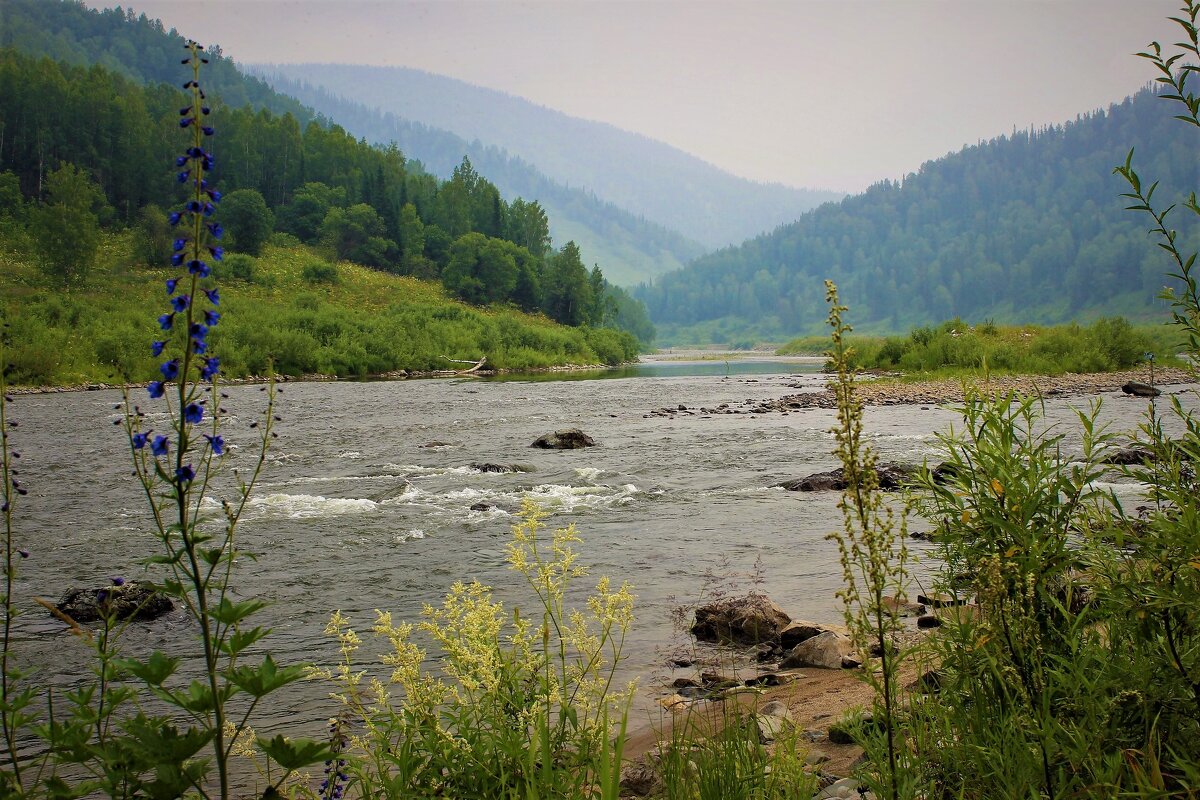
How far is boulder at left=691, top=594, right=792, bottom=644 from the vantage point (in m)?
8.91

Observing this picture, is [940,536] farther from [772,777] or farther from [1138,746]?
[772,777]

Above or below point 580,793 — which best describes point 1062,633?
above

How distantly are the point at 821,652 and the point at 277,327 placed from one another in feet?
222

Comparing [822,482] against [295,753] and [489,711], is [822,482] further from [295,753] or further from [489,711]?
[295,753]

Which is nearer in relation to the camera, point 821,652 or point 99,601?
point 821,652

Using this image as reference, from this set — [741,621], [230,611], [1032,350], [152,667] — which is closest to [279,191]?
[1032,350]

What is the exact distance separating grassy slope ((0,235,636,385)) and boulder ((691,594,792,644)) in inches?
1510

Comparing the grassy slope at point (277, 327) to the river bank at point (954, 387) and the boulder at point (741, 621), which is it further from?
the boulder at point (741, 621)

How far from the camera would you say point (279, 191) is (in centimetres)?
13325

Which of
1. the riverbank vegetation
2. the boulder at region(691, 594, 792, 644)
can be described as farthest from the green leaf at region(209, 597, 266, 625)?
the riverbank vegetation

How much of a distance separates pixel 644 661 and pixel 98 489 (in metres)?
16.4

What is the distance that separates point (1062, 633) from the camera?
417 cm

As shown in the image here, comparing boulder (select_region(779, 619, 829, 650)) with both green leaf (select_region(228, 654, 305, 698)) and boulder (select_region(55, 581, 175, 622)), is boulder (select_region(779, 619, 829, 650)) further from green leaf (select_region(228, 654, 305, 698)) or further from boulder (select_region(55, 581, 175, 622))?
boulder (select_region(55, 581, 175, 622))

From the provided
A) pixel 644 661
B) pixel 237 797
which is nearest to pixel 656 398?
pixel 644 661
